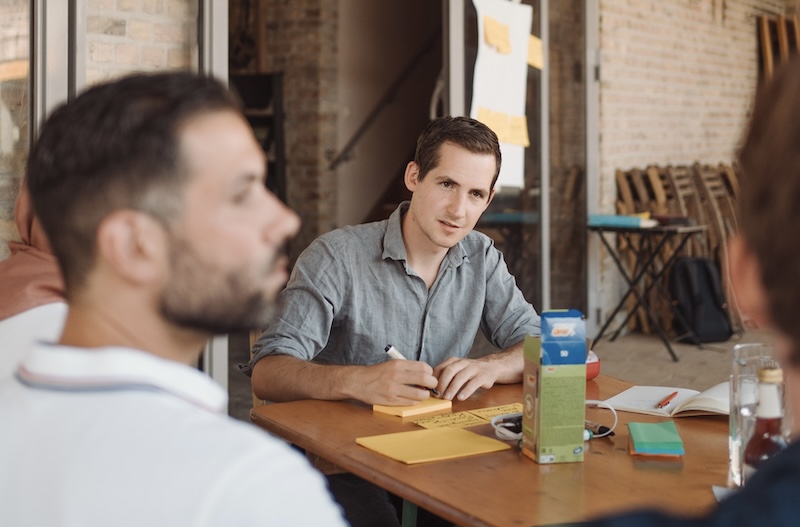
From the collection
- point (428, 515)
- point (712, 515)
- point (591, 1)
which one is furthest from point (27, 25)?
point (591, 1)

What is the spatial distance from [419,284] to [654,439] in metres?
0.95

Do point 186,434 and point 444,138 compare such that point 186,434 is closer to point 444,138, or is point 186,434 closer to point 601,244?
point 444,138

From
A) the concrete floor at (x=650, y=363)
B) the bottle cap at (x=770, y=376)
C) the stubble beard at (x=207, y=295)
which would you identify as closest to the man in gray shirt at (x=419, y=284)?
the bottle cap at (x=770, y=376)

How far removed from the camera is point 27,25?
9.91 feet

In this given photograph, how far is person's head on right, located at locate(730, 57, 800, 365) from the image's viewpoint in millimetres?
703

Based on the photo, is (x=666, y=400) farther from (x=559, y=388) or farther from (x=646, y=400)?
(x=559, y=388)

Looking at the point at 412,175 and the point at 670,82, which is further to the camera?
the point at 670,82

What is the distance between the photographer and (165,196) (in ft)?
3.05

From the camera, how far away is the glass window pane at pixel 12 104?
2.96 meters

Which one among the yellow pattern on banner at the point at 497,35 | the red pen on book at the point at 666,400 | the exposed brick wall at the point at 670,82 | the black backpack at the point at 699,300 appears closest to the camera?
the red pen on book at the point at 666,400

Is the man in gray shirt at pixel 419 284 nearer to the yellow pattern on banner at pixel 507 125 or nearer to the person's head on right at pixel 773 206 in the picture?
the person's head on right at pixel 773 206

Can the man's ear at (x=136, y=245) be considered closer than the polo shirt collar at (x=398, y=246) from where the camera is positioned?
Yes

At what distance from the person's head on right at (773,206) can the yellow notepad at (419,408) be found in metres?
1.27

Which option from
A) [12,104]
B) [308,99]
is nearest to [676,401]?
[12,104]
